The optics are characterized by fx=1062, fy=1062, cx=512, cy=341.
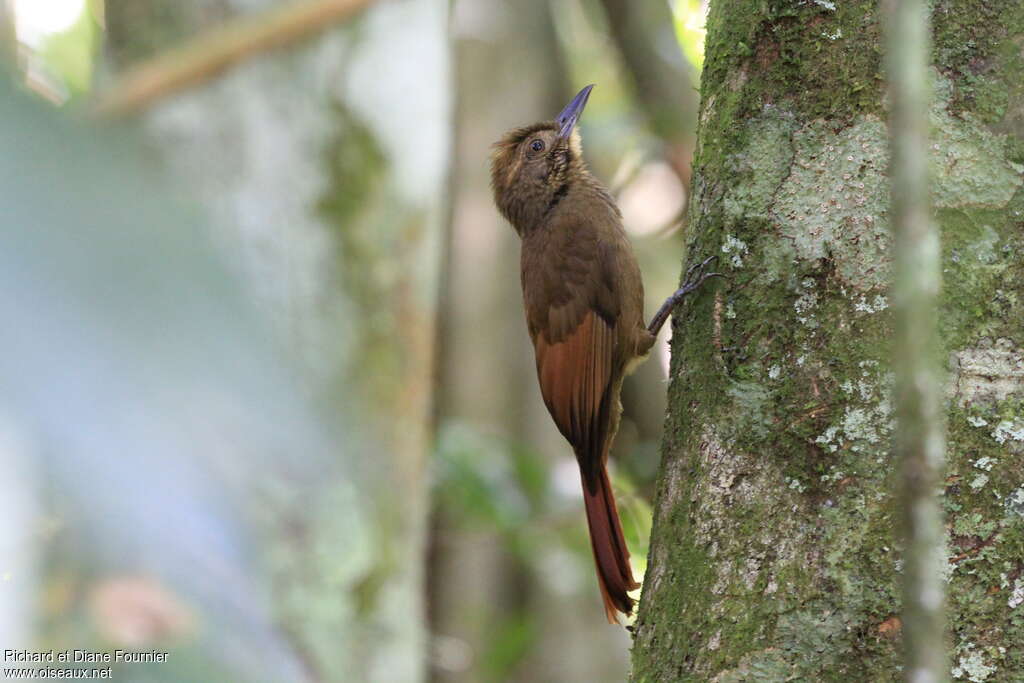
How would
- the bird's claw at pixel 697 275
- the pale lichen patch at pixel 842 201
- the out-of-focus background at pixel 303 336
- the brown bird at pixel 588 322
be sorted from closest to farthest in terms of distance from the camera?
the out-of-focus background at pixel 303 336 → the pale lichen patch at pixel 842 201 → the bird's claw at pixel 697 275 → the brown bird at pixel 588 322

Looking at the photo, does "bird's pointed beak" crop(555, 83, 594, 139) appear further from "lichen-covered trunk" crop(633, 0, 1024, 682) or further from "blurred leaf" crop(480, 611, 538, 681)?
"blurred leaf" crop(480, 611, 538, 681)

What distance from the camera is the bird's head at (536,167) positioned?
3.65 m

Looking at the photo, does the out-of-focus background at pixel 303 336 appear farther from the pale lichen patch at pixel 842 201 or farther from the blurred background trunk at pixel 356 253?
the pale lichen patch at pixel 842 201

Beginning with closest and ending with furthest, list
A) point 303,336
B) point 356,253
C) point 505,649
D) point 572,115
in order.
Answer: point 303,336
point 356,253
point 572,115
point 505,649

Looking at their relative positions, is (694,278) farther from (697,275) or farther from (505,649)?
(505,649)

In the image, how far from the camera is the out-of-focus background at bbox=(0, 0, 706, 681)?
17.9 inches

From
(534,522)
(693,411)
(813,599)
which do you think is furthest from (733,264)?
(534,522)

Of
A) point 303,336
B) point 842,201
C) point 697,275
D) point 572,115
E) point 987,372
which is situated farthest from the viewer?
point 572,115

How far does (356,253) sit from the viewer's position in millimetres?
3141

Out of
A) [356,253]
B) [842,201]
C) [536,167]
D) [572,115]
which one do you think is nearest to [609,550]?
[356,253]

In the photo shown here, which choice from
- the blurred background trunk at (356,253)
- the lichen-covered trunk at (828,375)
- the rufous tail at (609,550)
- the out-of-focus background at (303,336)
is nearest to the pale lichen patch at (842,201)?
the lichen-covered trunk at (828,375)

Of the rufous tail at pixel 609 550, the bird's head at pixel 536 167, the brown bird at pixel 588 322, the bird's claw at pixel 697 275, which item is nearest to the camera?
the bird's claw at pixel 697 275

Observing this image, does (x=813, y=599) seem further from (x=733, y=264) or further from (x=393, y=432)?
(x=393, y=432)

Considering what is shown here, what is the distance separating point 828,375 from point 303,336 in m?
1.46
